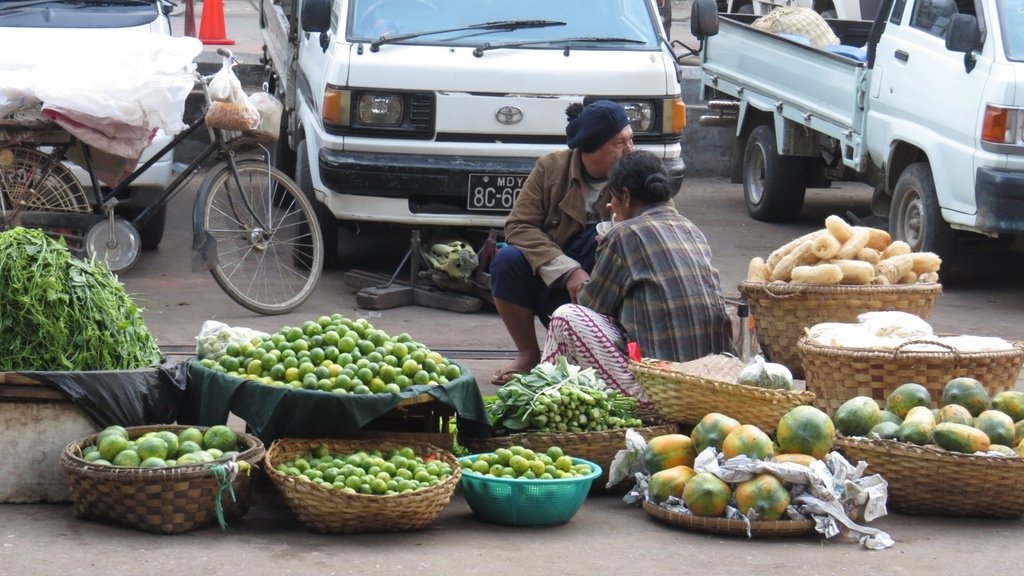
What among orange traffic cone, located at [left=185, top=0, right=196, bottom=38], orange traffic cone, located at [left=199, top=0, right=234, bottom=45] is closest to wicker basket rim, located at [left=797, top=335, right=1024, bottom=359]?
orange traffic cone, located at [left=185, top=0, right=196, bottom=38]

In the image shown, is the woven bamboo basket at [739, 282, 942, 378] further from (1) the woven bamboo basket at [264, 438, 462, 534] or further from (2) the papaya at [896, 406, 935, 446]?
(1) the woven bamboo basket at [264, 438, 462, 534]

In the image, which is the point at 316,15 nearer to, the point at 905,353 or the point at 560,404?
the point at 560,404

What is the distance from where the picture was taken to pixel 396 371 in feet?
15.3

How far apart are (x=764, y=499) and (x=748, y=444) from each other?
0.19 meters

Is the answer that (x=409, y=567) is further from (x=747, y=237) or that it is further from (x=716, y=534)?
(x=747, y=237)

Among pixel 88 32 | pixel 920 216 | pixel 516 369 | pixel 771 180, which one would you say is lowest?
pixel 771 180

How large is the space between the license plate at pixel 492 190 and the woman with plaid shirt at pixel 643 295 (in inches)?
87.1

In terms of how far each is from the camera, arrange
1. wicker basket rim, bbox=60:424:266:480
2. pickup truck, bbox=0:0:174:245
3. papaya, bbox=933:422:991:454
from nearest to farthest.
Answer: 1. wicker basket rim, bbox=60:424:266:480
2. papaya, bbox=933:422:991:454
3. pickup truck, bbox=0:0:174:245

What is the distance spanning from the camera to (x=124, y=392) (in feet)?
15.0

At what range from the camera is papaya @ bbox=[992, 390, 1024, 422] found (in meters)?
4.94

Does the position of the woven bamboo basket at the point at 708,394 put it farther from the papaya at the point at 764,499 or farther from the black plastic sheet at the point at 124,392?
the black plastic sheet at the point at 124,392

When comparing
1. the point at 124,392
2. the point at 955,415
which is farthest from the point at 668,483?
the point at 124,392

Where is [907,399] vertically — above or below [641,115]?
below

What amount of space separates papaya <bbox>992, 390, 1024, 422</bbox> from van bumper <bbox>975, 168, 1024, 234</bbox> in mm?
→ 3308
